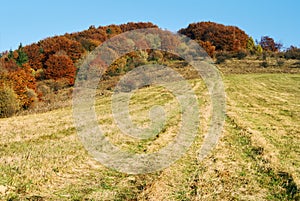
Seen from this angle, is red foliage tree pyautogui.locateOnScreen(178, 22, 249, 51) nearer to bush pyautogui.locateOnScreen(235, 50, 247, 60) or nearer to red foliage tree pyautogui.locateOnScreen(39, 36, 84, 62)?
bush pyautogui.locateOnScreen(235, 50, 247, 60)

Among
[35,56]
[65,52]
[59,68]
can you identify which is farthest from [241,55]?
[35,56]

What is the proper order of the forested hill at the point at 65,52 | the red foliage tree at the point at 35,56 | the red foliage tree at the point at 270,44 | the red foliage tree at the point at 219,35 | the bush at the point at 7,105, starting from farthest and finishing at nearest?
1. the red foliage tree at the point at 270,44
2. the red foliage tree at the point at 219,35
3. the red foliage tree at the point at 35,56
4. the forested hill at the point at 65,52
5. the bush at the point at 7,105

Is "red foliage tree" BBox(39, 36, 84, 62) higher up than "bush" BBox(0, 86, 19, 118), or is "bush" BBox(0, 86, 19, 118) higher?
"red foliage tree" BBox(39, 36, 84, 62)

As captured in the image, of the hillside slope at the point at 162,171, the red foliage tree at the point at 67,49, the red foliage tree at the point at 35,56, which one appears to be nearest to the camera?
the hillside slope at the point at 162,171

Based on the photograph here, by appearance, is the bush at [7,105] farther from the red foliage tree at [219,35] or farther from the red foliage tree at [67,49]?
the red foliage tree at [219,35]

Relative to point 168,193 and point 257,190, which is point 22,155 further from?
point 257,190

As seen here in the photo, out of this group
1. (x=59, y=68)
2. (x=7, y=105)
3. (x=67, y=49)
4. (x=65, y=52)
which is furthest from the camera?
(x=67, y=49)

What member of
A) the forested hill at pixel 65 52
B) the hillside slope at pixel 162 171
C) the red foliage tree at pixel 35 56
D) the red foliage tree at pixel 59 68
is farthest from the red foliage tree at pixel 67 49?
the hillside slope at pixel 162 171

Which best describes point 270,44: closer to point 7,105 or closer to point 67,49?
point 67,49

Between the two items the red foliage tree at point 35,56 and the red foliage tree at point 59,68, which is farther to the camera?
the red foliage tree at point 35,56

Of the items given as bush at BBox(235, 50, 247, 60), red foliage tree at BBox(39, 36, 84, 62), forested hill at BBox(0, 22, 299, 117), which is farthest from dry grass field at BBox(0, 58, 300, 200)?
red foliage tree at BBox(39, 36, 84, 62)

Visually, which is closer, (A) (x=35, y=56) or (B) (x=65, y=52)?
(B) (x=65, y=52)

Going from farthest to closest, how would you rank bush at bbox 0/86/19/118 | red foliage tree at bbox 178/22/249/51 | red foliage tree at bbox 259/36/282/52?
red foliage tree at bbox 259/36/282/52 → red foliage tree at bbox 178/22/249/51 → bush at bbox 0/86/19/118

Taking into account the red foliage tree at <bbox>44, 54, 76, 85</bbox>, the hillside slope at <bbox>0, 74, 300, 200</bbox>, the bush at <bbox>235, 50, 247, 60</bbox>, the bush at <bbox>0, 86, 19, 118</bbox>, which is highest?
the red foliage tree at <bbox>44, 54, 76, 85</bbox>
